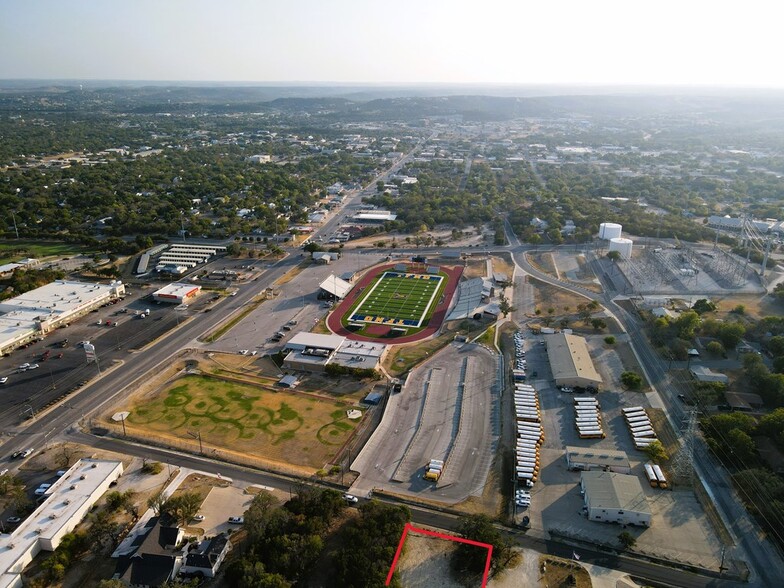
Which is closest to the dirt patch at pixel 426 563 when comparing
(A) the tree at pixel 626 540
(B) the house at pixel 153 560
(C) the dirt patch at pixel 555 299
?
(A) the tree at pixel 626 540

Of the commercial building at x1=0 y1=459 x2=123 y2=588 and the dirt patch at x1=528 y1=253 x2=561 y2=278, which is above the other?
the commercial building at x1=0 y1=459 x2=123 y2=588

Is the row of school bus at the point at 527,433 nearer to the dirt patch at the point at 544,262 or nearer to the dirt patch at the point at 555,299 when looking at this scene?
the dirt patch at the point at 555,299

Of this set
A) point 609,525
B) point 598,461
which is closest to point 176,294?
point 598,461

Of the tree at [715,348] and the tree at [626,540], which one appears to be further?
the tree at [715,348]

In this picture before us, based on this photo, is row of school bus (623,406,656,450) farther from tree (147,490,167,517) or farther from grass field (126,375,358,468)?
tree (147,490,167,517)

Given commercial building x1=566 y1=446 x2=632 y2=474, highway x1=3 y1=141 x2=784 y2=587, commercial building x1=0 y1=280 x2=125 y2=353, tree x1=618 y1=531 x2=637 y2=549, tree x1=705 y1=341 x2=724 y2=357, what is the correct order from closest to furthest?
highway x1=3 y1=141 x2=784 y2=587, tree x1=618 y1=531 x2=637 y2=549, commercial building x1=566 y1=446 x2=632 y2=474, tree x1=705 y1=341 x2=724 y2=357, commercial building x1=0 y1=280 x2=125 y2=353

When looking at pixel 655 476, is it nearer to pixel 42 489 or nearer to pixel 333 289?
pixel 42 489

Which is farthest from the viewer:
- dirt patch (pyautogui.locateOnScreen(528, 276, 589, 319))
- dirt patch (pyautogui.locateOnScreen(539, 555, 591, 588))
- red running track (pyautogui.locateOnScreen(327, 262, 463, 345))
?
dirt patch (pyautogui.locateOnScreen(528, 276, 589, 319))

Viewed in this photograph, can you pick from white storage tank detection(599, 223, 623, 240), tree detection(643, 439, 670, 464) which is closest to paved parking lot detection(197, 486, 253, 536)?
tree detection(643, 439, 670, 464)
